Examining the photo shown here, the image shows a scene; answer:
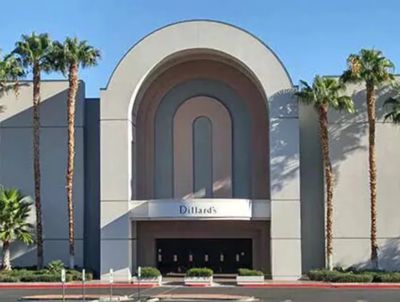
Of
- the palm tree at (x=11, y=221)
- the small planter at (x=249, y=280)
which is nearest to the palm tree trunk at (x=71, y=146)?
the palm tree at (x=11, y=221)

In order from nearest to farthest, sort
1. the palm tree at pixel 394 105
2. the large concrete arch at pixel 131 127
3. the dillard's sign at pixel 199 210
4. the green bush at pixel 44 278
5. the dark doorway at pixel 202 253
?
the green bush at pixel 44 278, the dillard's sign at pixel 199 210, the palm tree at pixel 394 105, the large concrete arch at pixel 131 127, the dark doorway at pixel 202 253

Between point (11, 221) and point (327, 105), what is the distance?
61.6 ft

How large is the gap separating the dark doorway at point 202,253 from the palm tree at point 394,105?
11303 millimetres

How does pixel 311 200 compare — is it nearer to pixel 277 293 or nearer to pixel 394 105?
pixel 394 105

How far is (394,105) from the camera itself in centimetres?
4419

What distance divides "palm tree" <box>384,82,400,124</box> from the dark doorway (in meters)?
11.3

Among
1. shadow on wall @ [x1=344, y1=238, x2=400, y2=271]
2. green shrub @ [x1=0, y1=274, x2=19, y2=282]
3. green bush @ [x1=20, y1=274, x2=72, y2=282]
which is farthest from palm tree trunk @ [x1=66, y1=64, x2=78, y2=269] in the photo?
shadow on wall @ [x1=344, y1=238, x2=400, y2=271]

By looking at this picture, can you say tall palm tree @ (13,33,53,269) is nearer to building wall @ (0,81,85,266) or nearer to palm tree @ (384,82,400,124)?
building wall @ (0,81,85,266)

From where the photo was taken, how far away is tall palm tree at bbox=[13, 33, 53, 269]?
44.2 metres

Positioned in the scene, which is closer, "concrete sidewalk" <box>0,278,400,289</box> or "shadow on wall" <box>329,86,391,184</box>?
"concrete sidewalk" <box>0,278,400,289</box>

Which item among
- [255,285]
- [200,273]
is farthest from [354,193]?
[200,273]

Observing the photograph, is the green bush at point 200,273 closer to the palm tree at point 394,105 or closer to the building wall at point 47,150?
the building wall at point 47,150

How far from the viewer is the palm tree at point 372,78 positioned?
4288 centimetres

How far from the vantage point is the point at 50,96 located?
47.3 metres
